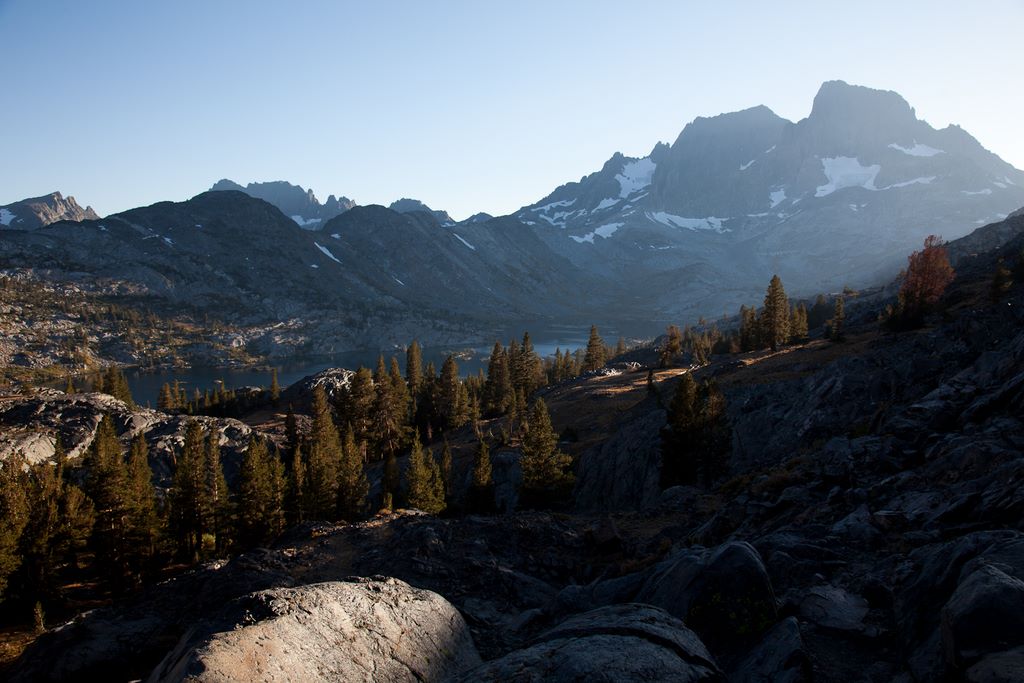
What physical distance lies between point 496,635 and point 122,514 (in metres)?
35.9

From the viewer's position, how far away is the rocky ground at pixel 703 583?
9586 mm

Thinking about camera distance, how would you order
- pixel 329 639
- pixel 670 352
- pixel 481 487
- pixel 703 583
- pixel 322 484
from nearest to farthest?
pixel 703 583 < pixel 329 639 < pixel 481 487 < pixel 322 484 < pixel 670 352

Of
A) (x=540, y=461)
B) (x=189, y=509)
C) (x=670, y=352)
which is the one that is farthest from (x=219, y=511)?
(x=670, y=352)

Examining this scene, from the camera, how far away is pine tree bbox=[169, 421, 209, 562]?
45.7 m

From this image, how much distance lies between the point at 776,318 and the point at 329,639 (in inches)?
3337

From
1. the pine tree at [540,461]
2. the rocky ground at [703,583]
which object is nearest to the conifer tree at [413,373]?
the pine tree at [540,461]

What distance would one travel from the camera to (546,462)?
142 feet

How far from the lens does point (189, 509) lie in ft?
150

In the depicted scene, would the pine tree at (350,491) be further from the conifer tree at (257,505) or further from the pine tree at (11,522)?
the pine tree at (11,522)

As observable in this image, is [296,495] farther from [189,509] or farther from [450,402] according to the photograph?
[450,402]

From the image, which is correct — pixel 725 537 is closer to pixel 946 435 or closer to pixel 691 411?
pixel 946 435

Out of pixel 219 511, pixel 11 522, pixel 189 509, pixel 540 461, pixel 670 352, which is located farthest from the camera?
pixel 670 352

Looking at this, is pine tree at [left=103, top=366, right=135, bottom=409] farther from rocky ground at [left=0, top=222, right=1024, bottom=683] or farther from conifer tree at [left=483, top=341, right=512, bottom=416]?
Answer: rocky ground at [left=0, top=222, right=1024, bottom=683]

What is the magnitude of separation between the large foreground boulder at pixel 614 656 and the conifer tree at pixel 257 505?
136ft
